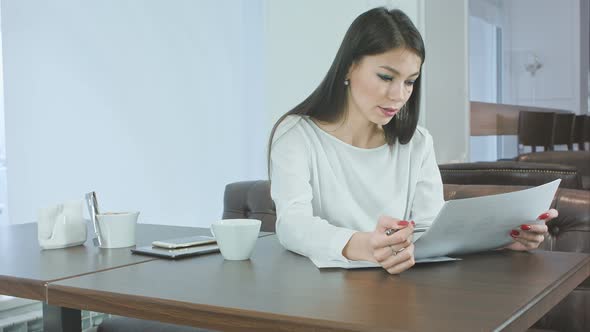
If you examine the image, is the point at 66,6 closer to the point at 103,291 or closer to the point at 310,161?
the point at 310,161

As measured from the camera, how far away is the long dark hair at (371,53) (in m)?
1.48

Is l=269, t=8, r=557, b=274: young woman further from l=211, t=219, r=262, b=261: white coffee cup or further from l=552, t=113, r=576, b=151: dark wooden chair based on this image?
l=552, t=113, r=576, b=151: dark wooden chair

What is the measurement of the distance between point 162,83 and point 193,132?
0.31 metres

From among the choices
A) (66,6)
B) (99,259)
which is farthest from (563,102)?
(99,259)

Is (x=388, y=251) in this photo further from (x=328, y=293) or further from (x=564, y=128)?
(x=564, y=128)

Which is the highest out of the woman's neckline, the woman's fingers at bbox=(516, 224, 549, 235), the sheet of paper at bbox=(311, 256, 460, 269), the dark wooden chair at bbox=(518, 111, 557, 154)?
the dark wooden chair at bbox=(518, 111, 557, 154)

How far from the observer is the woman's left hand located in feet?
3.97

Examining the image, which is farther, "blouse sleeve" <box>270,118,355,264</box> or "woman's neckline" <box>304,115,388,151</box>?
"woman's neckline" <box>304,115,388,151</box>

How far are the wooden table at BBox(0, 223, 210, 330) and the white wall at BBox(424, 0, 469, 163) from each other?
2.23 metres

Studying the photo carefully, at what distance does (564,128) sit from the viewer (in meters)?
6.25

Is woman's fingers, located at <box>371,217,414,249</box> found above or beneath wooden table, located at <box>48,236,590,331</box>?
above

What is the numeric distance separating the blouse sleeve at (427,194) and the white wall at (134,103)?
1.88m

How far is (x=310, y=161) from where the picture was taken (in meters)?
1.49

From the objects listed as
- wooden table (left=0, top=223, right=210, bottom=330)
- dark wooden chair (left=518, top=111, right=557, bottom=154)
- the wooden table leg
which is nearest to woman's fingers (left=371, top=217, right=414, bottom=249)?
wooden table (left=0, top=223, right=210, bottom=330)
